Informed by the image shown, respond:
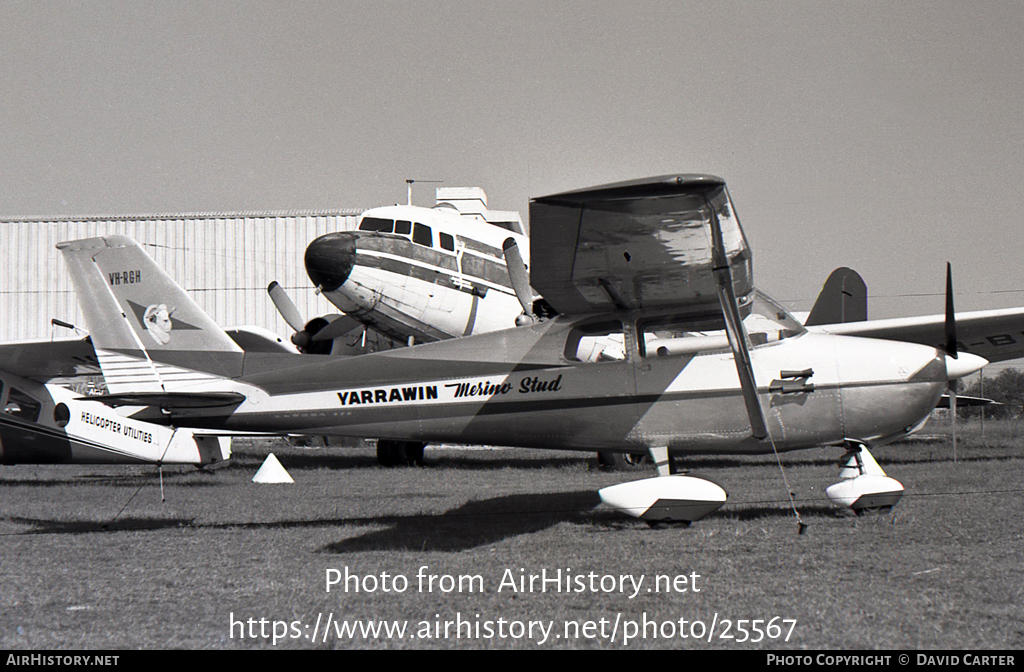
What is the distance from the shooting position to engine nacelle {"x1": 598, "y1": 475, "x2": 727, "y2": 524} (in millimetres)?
5746

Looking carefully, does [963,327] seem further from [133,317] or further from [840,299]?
[133,317]

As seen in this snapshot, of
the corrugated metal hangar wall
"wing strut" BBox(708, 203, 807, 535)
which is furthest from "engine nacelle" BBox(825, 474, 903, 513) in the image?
the corrugated metal hangar wall

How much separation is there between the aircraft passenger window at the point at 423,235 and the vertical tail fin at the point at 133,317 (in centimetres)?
519

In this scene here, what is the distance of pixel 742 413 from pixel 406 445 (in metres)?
9.89

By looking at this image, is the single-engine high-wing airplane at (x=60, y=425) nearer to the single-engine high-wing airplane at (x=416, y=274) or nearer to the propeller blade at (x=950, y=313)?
the single-engine high-wing airplane at (x=416, y=274)

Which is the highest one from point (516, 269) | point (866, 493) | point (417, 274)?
point (516, 269)

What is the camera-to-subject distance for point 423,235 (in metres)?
12.7

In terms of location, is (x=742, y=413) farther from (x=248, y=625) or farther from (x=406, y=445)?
(x=406, y=445)

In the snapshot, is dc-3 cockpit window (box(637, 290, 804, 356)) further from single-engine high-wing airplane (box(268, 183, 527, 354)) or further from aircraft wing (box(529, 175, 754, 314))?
single-engine high-wing airplane (box(268, 183, 527, 354))

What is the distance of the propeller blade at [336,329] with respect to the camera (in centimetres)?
1528

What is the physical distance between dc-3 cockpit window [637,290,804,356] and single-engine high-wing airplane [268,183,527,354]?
584 cm

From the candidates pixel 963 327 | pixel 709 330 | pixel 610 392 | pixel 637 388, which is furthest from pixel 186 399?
pixel 963 327

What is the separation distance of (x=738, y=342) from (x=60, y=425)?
429 inches

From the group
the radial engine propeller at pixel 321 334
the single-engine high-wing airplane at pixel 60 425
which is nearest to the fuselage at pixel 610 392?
the single-engine high-wing airplane at pixel 60 425
